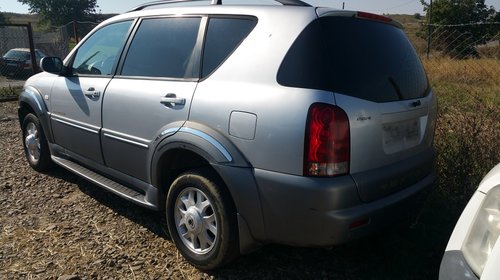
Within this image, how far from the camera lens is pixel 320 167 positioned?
2.47 metres

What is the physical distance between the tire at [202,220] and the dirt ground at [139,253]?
16 centimetres

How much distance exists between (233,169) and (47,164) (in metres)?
3.31

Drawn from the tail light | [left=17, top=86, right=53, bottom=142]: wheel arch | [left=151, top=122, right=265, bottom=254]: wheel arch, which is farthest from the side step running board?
the tail light

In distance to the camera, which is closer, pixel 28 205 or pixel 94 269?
pixel 94 269

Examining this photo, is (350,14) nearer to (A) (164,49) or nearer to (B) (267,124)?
(B) (267,124)

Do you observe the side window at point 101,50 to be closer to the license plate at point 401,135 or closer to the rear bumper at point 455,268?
the license plate at point 401,135

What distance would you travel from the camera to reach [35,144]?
5137 millimetres

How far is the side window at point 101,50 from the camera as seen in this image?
12.8 ft

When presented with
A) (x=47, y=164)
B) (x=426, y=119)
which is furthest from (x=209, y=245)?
(x=47, y=164)

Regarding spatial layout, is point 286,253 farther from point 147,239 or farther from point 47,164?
point 47,164

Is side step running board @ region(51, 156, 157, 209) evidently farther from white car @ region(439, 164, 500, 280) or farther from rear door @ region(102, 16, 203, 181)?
white car @ region(439, 164, 500, 280)

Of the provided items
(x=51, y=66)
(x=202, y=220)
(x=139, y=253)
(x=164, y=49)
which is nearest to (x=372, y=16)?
(x=164, y=49)

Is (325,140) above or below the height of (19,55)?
above

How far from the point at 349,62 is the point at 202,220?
1.42m
